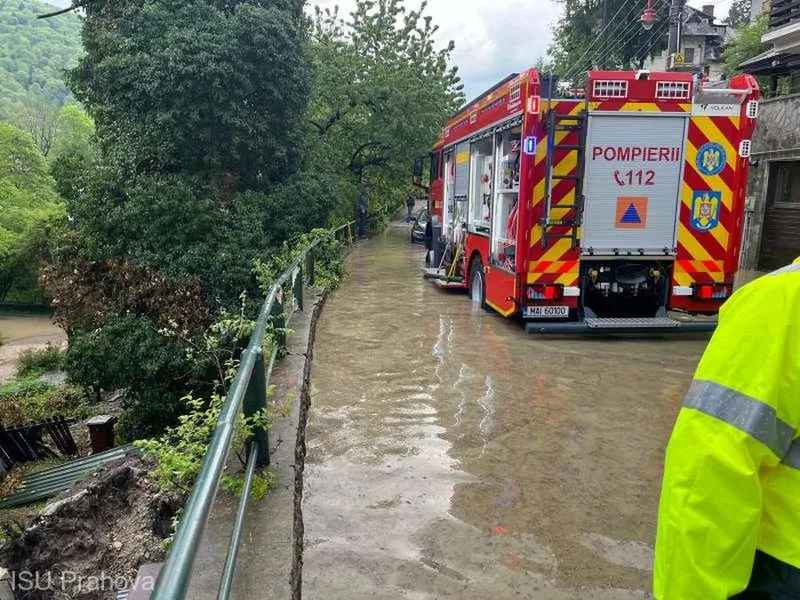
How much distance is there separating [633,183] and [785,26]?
10919 mm

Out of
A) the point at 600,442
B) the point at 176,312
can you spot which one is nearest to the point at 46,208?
the point at 176,312

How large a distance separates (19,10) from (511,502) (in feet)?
724

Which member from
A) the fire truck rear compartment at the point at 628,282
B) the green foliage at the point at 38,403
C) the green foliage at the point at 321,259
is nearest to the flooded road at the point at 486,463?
the fire truck rear compartment at the point at 628,282

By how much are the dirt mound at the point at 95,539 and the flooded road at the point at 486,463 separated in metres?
1.25

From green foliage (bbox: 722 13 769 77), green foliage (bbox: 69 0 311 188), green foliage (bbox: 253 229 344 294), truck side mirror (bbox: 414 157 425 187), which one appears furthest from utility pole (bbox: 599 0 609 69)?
green foliage (bbox: 253 229 344 294)

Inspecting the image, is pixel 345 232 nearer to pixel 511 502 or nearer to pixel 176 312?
pixel 176 312

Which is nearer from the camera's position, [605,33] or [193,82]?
[193,82]

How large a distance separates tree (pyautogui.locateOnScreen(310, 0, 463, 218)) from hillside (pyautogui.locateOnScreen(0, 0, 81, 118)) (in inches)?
3964

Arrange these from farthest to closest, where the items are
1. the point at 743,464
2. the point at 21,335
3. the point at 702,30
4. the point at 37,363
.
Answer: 1. the point at 702,30
2. the point at 21,335
3. the point at 37,363
4. the point at 743,464

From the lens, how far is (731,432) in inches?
54.4

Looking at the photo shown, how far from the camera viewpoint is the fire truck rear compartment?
757 cm

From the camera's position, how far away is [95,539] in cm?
461

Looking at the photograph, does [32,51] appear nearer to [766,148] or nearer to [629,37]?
[629,37]

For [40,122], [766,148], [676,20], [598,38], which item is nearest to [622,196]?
[766,148]
